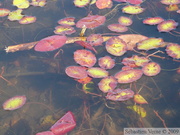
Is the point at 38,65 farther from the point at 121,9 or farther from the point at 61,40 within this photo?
the point at 121,9

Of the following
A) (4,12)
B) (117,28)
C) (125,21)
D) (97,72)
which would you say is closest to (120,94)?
(97,72)

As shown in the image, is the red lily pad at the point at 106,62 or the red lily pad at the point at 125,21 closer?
the red lily pad at the point at 106,62

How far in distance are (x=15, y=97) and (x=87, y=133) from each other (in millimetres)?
707

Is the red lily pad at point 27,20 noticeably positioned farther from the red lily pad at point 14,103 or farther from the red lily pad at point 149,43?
the red lily pad at point 149,43

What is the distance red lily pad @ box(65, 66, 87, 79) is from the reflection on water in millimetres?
65

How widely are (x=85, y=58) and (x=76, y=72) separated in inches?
7.2

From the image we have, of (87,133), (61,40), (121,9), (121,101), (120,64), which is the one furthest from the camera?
(121,9)

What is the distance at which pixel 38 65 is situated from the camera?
217 centimetres

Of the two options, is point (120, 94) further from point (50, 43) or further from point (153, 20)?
point (153, 20)

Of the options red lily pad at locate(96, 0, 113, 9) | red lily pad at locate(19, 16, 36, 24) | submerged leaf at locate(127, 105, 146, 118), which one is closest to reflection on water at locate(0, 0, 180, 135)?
submerged leaf at locate(127, 105, 146, 118)

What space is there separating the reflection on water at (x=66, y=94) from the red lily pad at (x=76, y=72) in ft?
0.21

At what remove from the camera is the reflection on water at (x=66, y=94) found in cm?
178

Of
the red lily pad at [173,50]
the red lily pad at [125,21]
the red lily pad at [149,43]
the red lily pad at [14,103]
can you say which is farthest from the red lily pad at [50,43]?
the red lily pad at [173,50]

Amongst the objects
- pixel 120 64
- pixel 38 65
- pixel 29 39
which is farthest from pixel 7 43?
pixel 120 64
